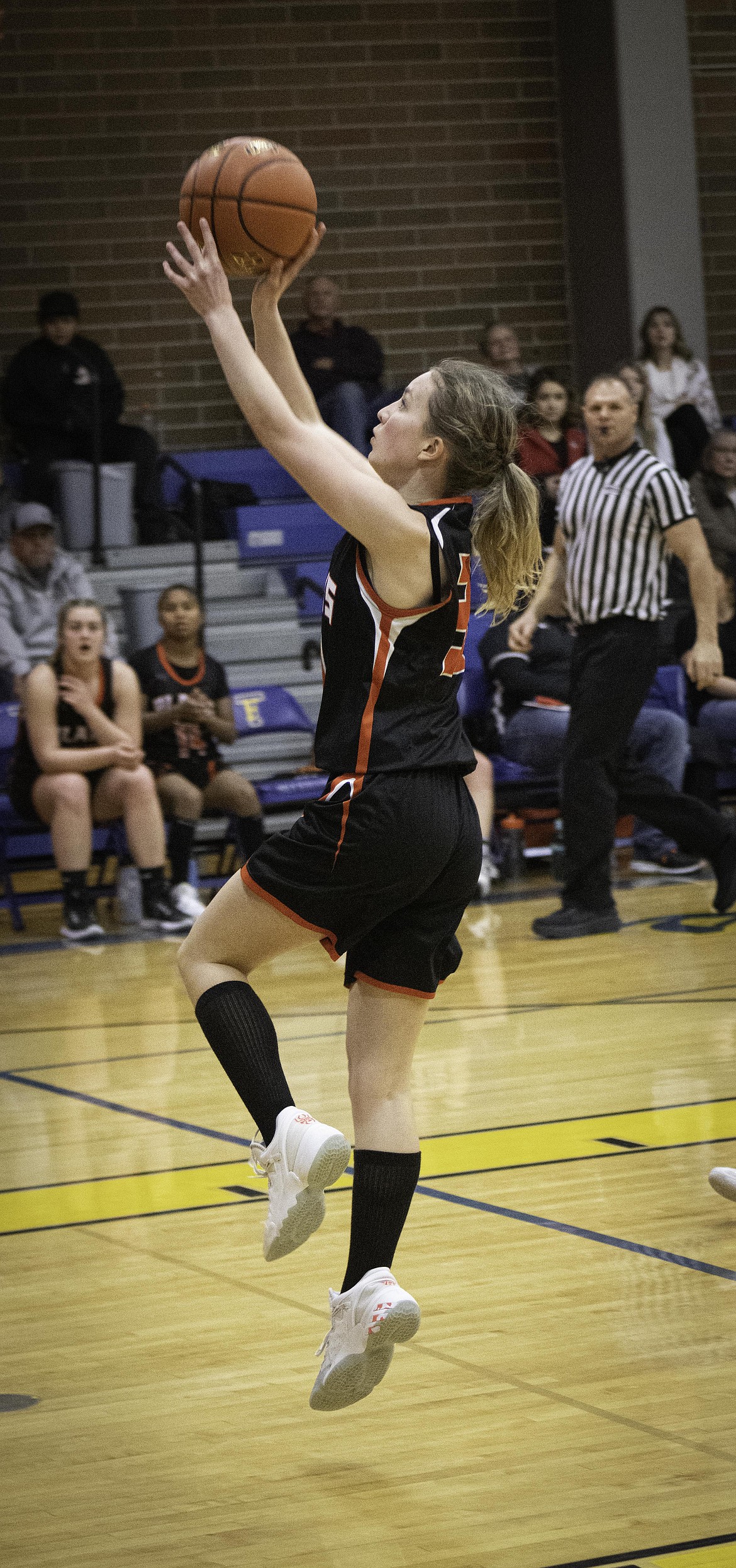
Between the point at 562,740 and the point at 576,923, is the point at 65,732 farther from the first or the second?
the point at 576,923

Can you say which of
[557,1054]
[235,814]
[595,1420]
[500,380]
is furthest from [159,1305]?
[235,814]

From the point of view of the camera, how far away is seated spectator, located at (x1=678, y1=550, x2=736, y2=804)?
8734mm

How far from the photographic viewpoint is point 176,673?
816 centimetres

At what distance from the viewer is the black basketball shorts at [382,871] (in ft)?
8.58

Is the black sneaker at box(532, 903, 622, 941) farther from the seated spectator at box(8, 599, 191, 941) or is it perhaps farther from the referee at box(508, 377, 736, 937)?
the seated spectator at box(8, 599, 191, 941)

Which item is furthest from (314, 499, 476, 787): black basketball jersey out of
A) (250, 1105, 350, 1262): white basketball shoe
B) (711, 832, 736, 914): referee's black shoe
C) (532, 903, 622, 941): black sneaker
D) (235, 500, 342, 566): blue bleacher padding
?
(235, 500, 342, 566): blue bleacher padding

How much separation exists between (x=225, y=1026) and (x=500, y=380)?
979 mm

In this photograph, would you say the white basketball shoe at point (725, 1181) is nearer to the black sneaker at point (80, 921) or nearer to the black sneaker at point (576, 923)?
the black sneaker at point (576, 923)

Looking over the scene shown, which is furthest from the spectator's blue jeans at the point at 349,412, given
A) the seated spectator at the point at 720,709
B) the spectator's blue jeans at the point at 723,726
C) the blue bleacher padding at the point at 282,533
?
the spectator's blue jeans at the point at 723,726

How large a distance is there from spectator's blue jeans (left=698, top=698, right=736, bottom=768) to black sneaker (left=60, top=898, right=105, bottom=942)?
9.65 ft

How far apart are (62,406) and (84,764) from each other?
3.56m

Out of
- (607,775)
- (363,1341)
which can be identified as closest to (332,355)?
(607,775)

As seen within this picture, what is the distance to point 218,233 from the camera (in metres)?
2.75

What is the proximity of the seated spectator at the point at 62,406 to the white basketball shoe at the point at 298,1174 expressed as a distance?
27.2 feet
